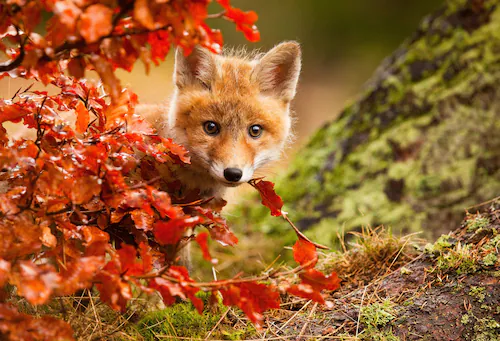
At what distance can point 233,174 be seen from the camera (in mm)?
2021

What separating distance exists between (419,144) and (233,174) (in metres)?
1.99

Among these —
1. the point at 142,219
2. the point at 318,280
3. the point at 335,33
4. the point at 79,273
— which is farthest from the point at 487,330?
the point at 335,33

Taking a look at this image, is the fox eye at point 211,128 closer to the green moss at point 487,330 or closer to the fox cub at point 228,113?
the fox cub at point 228,113

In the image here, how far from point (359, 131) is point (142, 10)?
119 inches

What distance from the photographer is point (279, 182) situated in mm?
4180

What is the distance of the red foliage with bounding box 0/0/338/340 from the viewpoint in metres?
1.11

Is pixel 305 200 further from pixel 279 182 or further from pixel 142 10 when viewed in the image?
pixel 142 10

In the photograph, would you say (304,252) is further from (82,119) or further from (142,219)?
(82,119)

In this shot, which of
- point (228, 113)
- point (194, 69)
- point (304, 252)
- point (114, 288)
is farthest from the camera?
point (194, 69)

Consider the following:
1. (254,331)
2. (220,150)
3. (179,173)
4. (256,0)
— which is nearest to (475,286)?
(254,331)

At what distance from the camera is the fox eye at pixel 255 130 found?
230 centimetres

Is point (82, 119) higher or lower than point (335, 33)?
higher

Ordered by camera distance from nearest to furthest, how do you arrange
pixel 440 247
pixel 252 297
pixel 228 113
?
pixel 252 297 < pixel 440 247 < pixel 228 113

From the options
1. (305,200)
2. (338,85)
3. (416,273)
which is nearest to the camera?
(416,273)
